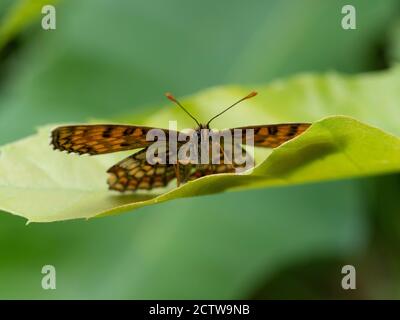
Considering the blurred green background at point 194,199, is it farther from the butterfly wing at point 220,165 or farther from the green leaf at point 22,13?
the butterfly wing at point 220,165

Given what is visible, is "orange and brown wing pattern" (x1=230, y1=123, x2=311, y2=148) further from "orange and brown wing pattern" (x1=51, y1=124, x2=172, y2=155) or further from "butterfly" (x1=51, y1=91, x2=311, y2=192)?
"orange and brown wing pattern" (x1=51, y1=124, x2=172, y2=155)

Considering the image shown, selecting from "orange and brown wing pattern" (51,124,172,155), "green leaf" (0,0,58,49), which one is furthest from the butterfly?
"green leaf" (0,0,58,49)

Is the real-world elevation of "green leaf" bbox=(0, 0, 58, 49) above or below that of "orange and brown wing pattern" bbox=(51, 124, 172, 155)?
above

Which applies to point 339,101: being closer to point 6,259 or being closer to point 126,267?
point 126,267

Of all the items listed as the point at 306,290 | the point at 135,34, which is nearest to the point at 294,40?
the point at 135,34

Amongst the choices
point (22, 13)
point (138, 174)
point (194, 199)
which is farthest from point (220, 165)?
point (194, 199)
